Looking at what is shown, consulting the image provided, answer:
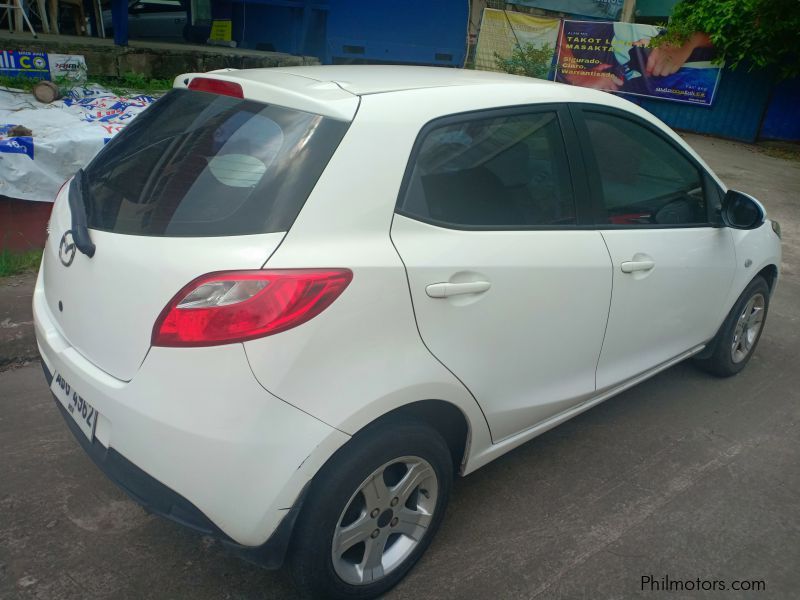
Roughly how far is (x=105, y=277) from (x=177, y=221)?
0.29 m

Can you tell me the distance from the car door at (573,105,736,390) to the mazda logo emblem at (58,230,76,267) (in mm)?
1965

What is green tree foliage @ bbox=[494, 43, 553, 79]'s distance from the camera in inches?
538

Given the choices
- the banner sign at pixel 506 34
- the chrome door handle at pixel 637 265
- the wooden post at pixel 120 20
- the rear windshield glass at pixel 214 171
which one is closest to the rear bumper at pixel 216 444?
the rear windshield glass at pixel 214 171

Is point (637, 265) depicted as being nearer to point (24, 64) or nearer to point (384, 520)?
point (384, 520)

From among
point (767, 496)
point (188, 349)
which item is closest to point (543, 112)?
point (188, 349)

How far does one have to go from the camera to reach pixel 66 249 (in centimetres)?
234

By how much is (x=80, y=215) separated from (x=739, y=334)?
3.62 metres

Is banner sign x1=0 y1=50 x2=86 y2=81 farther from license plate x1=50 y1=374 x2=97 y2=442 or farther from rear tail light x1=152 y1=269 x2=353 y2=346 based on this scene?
rear tail light x1=152 y1=269 x2=353 y2=346

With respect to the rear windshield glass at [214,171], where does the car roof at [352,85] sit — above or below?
above

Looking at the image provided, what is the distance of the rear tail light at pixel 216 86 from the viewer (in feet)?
7.73

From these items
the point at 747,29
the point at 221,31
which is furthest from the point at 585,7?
the point at 221,31

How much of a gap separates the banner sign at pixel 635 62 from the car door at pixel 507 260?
13.1 m

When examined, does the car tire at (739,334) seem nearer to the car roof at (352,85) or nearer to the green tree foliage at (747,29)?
the car roof at (352,85)

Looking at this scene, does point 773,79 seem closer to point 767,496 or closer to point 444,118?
point 767,496
